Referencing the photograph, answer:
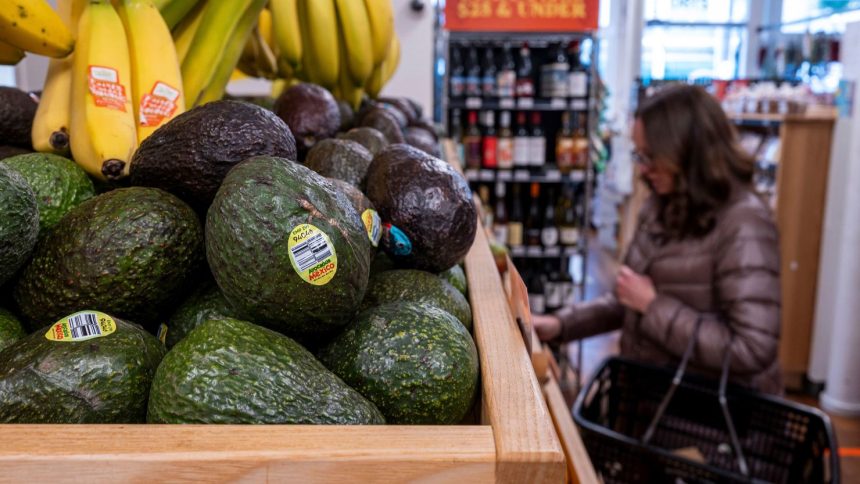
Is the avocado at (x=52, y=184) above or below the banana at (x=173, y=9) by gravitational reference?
below

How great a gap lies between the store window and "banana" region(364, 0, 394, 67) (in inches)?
349

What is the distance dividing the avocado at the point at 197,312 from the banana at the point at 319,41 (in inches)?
45.6

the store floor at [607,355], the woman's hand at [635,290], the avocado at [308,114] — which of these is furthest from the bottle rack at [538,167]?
the avocado at [308,114]

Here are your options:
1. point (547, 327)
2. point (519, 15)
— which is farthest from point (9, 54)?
point (519, 15)

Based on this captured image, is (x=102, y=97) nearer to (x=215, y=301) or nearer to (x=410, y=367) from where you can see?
(x=215, y=301)

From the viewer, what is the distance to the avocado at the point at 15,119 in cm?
104

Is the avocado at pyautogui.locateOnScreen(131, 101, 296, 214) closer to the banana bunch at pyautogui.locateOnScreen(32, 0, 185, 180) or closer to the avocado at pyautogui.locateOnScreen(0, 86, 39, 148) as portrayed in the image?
the banana bunch at pyautogui.locateOnScreen(32, 0, 185, 180)

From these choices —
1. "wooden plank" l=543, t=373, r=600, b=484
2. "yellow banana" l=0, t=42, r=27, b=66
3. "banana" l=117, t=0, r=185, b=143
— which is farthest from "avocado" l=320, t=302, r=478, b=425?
"yellow banana" l=0, t=42, r=27, b=66

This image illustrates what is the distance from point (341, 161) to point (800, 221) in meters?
3.56

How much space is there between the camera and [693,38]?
10.9 m

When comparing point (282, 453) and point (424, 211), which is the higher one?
point (424, 211)

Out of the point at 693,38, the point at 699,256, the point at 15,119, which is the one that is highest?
the point at 693,38

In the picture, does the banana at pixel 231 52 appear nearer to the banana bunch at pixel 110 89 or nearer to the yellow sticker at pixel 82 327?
the banana bunch at pixel 110 89

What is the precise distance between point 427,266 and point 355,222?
0.23 metres
